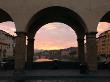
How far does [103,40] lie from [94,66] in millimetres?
111346

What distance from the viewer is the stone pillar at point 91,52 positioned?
23.2 metres

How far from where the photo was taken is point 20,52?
23.3m

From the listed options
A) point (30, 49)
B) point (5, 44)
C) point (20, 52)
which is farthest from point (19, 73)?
point (5, 44)

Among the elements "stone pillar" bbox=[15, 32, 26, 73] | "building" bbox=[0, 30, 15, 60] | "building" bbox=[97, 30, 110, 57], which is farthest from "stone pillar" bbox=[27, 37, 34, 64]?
"building" bbox=[97, 30, 110, 57]

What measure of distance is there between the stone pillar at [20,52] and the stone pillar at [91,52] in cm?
681

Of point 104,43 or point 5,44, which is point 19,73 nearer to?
point 5,44

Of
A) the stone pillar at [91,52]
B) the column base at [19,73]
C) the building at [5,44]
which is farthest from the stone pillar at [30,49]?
the building at [5,44]

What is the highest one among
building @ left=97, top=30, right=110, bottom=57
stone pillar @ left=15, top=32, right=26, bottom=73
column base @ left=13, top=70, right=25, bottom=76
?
building @ left=97, top=30, right=110, bottom=57

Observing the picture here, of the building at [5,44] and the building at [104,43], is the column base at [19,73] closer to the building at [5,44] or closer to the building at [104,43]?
the building at [5,44]

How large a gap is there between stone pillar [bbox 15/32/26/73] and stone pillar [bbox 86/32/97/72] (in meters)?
6.81

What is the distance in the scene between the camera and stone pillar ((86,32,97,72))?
→ 23156mm

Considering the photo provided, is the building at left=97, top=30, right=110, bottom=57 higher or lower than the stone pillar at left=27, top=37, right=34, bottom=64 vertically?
higher

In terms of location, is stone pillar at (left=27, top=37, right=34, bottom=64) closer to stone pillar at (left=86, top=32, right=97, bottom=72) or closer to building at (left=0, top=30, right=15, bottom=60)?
stone pillar at (left=86, top=32, right=97, bottom=72)

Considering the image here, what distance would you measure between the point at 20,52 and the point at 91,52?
7.37 metres
